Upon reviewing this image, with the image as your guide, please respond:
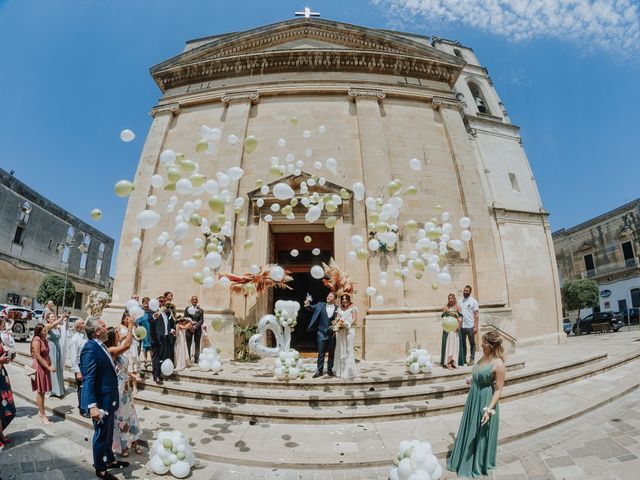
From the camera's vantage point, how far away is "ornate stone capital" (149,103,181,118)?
13844 millimetres

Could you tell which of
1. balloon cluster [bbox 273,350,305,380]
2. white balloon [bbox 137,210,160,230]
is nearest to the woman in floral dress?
white balloon [bbox 137,210,160,230]

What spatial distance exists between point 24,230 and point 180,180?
116ft

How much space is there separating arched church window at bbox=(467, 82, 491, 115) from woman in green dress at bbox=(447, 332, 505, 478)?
19.9 meters

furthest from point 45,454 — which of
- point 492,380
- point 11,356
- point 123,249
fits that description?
point 123,249

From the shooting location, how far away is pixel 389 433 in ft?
16.1

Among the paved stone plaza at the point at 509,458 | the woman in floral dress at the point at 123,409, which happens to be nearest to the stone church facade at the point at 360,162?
the paved stone plaza at the point at 509,458

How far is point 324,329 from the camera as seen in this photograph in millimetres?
7176

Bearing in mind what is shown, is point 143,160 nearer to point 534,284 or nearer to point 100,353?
point 100,353

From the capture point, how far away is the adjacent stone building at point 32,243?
26.3 m

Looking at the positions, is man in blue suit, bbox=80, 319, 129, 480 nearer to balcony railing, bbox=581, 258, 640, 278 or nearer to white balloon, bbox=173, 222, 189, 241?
white balloon, bbox=173, 222, 189, 241

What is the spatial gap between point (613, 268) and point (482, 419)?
124 feet

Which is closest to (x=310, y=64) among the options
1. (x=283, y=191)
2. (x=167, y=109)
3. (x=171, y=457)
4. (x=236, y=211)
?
(x=167, y=109)

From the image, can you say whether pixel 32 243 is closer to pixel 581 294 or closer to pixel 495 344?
pixel 495 344

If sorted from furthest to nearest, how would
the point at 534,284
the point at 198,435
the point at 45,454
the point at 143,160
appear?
the point at 534,284
the point at 143,160
the point at 198,435
the point at 45,454
